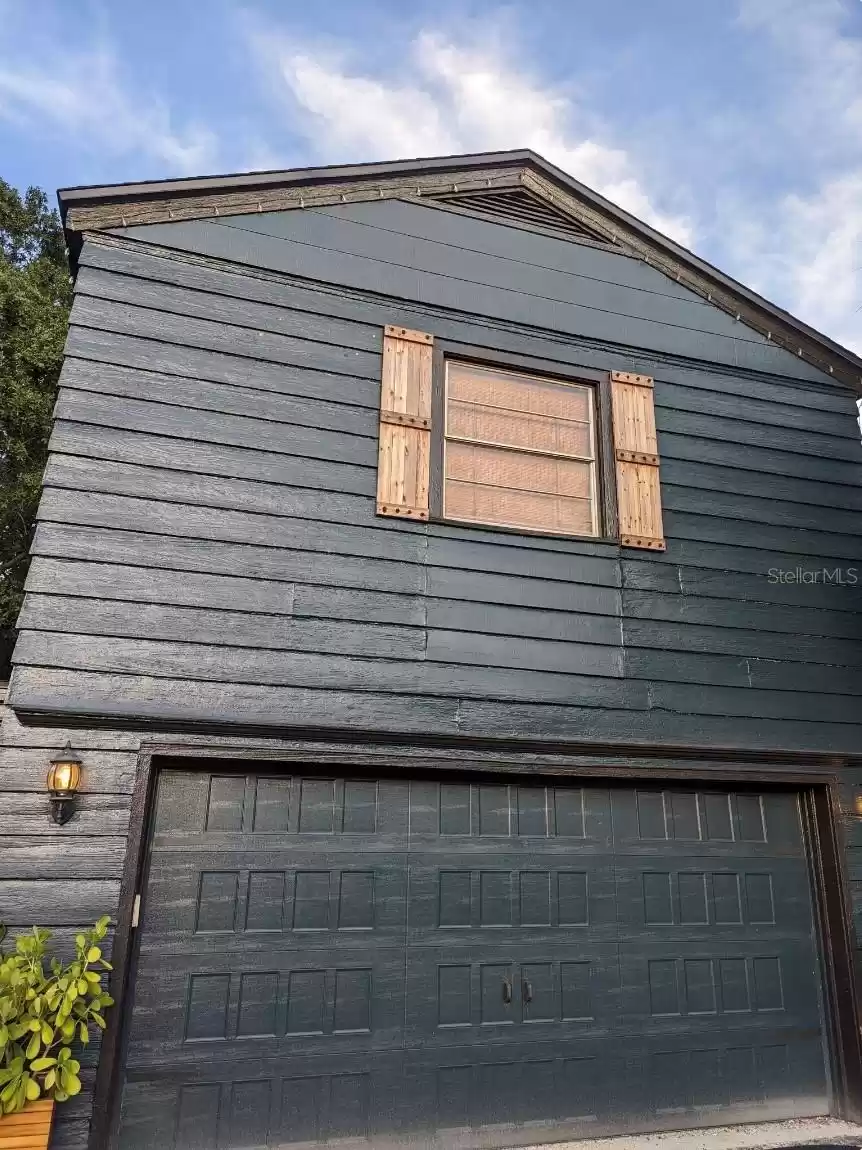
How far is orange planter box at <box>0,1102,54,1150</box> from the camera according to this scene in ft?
9.21

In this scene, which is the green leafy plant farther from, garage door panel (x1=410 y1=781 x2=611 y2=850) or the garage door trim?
garage door panel (x1=410 y1=781 x2=611 y2=850)

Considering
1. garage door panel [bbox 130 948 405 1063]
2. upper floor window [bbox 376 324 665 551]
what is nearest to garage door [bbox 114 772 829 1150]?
garage door panel [bbox 130 948 405 1063]

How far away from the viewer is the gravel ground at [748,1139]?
3.79m

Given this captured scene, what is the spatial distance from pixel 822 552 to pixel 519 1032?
11.6 feet

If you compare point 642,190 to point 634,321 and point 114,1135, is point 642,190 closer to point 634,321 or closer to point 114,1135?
point 634,321

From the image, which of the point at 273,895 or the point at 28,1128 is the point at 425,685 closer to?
the point at 273,895

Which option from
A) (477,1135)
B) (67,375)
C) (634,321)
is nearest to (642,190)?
(634,321)

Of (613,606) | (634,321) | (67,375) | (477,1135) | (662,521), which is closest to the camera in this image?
(477,1135)

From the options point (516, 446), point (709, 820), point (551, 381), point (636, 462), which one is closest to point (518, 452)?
point (516, 446)

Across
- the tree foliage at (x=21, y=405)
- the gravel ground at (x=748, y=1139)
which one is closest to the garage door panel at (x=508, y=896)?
the gravel ground at (x=748, y=1139)

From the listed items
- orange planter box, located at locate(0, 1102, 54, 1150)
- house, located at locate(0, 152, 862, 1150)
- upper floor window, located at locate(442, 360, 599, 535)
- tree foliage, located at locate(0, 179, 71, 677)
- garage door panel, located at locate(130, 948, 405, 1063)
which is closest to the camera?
orange planter box, located at locate(0, 1102, 54, 1150)

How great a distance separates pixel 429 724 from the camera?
399 cm

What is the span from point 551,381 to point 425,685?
225cm

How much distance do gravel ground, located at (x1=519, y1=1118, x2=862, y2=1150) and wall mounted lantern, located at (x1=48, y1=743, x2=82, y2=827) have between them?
2778 millimetres
